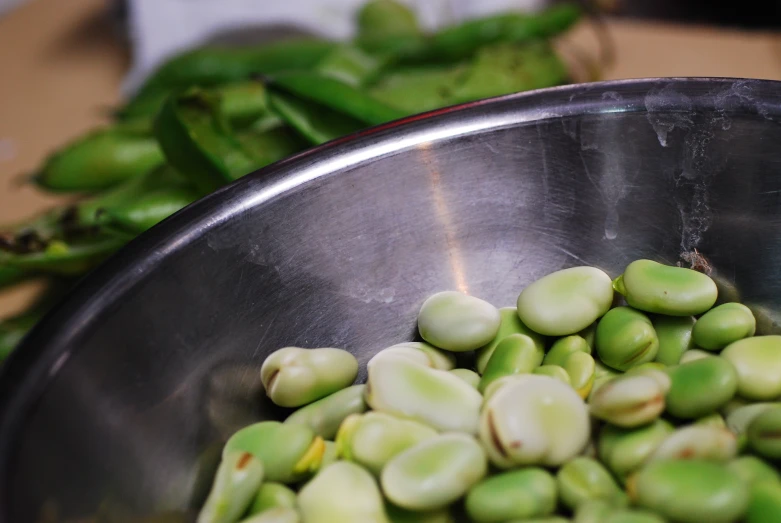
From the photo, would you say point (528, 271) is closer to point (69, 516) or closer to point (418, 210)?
point (418, 210)

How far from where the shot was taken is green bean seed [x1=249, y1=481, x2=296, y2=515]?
0.37m

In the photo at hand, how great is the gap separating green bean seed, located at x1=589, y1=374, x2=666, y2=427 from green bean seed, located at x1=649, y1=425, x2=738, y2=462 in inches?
0.6

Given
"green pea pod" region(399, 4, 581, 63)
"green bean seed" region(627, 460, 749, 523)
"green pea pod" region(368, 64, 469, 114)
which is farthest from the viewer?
"green pea pod" region(399, 4, 581, 63)

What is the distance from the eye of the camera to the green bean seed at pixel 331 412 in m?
0.42

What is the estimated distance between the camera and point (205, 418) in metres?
0.41

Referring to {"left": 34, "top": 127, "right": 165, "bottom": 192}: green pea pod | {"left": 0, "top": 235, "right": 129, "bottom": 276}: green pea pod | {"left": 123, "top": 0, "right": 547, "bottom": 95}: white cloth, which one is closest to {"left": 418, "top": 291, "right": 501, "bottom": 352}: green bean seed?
{"left": 0, "top": 235, "right": 129, "bottom": 276}: green pea pod

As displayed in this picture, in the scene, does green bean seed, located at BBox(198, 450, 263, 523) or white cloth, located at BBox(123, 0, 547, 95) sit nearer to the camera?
green bean seed, located at BBox(198, 450, 263, 523)

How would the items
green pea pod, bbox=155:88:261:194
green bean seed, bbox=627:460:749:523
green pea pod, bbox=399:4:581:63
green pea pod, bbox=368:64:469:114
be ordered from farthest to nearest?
green pea pod, bbox=399:4:581:63 < green pea pod, bbox=368:64:469:114 < green pea pod, bbox=155:88:261:194 < green bean seed, bbox=627:460:749:523

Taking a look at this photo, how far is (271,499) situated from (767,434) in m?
0.25

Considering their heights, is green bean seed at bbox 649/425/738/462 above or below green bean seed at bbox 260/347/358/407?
below

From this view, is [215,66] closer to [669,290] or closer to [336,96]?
[336,96]

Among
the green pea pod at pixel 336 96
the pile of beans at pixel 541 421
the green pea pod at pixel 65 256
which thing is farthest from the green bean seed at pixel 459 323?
the green pea pod at pixel 65 256

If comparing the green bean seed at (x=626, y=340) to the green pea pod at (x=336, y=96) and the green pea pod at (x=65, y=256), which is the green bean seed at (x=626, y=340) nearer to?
the green pea pod at (x=336, y=96)

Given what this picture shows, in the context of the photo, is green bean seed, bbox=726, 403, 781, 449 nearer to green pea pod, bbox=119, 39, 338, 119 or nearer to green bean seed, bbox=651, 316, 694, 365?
green bean seed, bbox=651, 316, 694, 365
